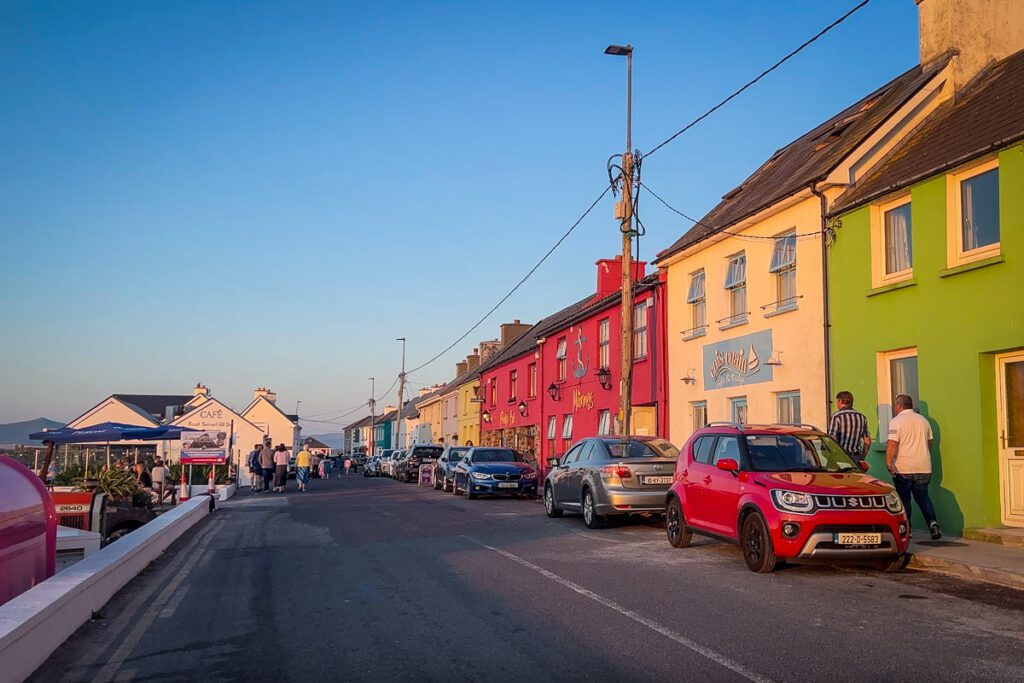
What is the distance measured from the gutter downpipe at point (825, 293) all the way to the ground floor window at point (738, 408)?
3.48m

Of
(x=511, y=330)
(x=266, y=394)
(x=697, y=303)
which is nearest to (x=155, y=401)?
(x=266, y=394)

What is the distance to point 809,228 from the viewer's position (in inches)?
639

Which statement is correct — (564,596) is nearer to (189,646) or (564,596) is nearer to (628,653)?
(628,653)

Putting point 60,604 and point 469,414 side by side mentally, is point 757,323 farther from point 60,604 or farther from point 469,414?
point 469,414

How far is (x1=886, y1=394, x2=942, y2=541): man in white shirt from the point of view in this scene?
38.2ft

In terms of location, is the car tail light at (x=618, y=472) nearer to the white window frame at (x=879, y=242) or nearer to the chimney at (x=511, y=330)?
the white window frame at (x=879, y=242)

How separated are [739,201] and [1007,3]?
679 centimetres

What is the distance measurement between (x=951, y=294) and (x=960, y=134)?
275 centimetres

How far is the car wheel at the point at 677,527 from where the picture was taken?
11719 mm

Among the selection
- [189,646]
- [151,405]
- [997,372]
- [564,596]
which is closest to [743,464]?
[564,596]

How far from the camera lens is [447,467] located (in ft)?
96.2

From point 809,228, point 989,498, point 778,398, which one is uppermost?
point 809,228

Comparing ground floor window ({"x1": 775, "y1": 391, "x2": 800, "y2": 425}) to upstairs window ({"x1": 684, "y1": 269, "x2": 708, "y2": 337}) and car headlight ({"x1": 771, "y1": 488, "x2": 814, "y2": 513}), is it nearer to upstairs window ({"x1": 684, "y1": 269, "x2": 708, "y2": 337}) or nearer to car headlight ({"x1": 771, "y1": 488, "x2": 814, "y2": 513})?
upstairs window ({"x1": 684, "y1": 269, "x2": 708, "y2": 337})

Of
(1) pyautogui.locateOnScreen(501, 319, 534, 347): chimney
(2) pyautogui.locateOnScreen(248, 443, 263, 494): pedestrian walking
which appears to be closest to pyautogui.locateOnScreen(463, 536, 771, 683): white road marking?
(2) pyautogui.locateOnScreen(248, 443, 263, 494): pedestrian walking
